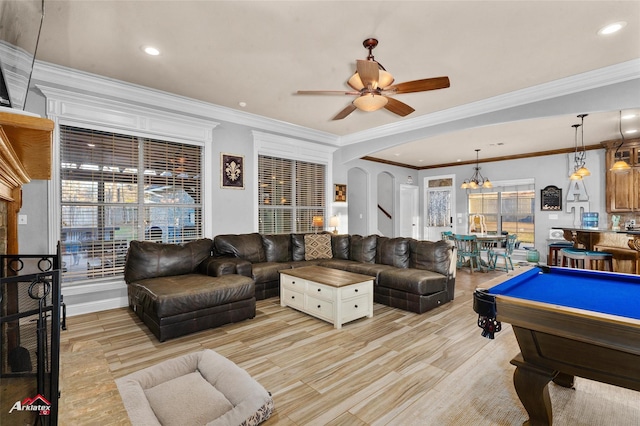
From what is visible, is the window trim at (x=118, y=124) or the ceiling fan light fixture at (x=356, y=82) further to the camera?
the window trim at (x=118, y=124)

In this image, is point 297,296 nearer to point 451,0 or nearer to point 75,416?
point 75,416

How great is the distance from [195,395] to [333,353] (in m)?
1.20

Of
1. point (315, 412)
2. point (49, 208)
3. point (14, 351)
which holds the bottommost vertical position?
point (315, 412)

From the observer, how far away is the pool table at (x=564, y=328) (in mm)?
1328

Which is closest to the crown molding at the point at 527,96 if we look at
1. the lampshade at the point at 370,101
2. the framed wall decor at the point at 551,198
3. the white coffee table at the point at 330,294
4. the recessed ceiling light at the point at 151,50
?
the lampshade at the point at 370,101

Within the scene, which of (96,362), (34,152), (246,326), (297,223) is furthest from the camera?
(297,223)

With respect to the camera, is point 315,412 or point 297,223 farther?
point 297,223

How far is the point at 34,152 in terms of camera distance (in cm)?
112

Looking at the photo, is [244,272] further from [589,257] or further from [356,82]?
[589,257]

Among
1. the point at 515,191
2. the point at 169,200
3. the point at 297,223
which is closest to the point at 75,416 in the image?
the point at 169,200

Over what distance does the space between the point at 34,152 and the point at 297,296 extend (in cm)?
310

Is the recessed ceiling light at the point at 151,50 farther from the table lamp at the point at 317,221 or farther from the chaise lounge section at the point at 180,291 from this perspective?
the table lamp at the point at 317,221

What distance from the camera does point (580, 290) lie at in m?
1.83

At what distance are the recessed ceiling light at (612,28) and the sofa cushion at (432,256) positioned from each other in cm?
268
